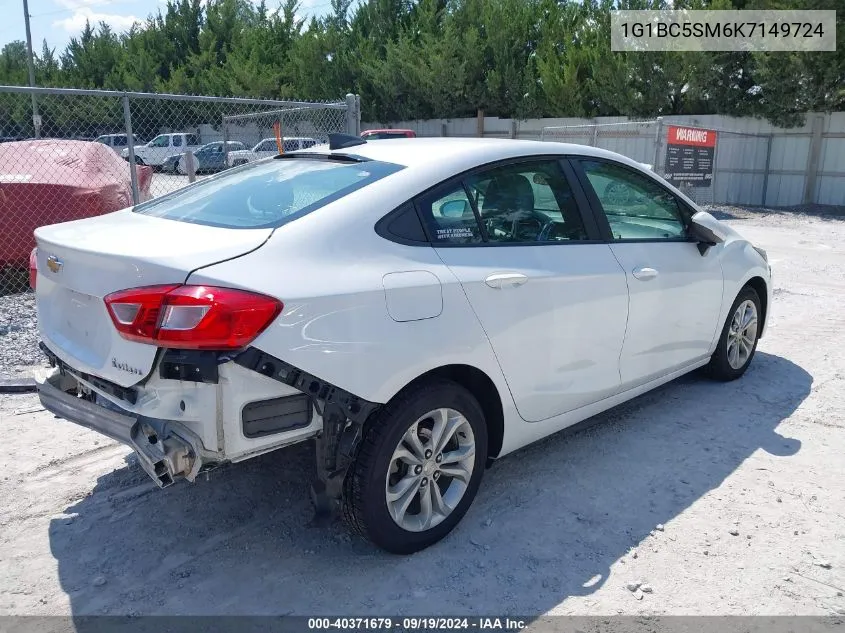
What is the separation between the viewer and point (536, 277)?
10.8 ft

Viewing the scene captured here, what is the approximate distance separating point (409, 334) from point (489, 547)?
3.47 feet

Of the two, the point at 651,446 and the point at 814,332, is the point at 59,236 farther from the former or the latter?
the point at 814,332

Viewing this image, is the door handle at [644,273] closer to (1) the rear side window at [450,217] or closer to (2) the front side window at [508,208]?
(2) the front side window at [508,208]

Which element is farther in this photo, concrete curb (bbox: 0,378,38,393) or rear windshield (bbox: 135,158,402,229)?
concrete curb (bbox: 0,378,38,393)

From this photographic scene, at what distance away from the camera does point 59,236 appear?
3102 mm

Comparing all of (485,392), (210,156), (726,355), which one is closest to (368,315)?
(485,392)

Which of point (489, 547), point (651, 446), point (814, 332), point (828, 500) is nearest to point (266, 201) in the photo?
point (489, 547)

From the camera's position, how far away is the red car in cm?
725

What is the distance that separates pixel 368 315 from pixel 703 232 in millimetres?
2632

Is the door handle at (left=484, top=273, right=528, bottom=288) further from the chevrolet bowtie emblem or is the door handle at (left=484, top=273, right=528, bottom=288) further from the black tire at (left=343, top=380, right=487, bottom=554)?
the chevrolet bowtie emblem

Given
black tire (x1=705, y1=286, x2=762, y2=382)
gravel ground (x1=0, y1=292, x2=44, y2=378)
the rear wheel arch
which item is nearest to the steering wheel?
the rear wheel arch

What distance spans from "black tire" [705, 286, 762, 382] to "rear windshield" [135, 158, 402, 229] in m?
2.89

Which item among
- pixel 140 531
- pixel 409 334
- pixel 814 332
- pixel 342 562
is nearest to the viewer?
pixel 409 334

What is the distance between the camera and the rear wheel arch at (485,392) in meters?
3.04
